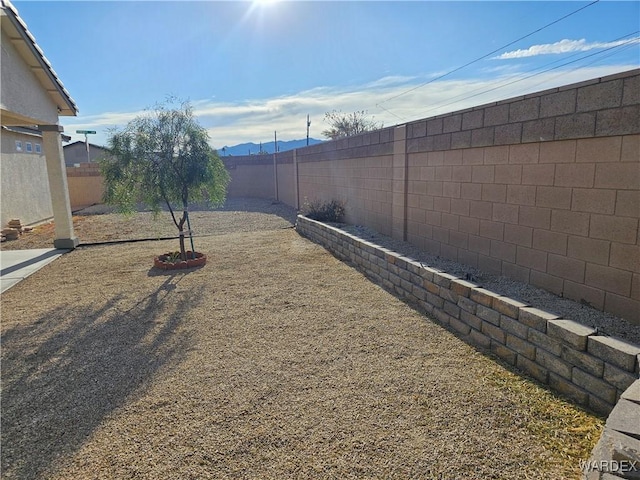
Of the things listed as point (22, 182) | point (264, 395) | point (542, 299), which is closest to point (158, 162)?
point (264, 395)

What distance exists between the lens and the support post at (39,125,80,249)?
9.12 meters

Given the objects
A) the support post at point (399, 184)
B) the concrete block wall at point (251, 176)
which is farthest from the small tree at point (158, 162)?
the concrete block wall at point (251, 176)

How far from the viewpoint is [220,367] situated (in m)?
3.74

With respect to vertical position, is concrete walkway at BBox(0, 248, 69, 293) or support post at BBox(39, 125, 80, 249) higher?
support post at BBox(39, 125, 80, 249)

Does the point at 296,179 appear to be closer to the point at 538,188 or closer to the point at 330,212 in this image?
the point at 330,212

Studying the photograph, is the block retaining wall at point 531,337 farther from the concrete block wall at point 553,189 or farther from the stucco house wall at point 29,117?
the stucco house wall at point 29,117

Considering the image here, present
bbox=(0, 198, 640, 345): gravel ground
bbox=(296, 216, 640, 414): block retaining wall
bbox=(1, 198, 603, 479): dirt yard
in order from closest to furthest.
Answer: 1. bbox=(1, 198, 603, 479): dirt yard
2. bbox=(296, 216, 640, 414): block retaining wall
3. bbox=(0, 198, 640, 345): gravel ground

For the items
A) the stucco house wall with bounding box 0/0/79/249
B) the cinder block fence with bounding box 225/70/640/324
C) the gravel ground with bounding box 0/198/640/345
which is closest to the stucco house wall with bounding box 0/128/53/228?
the stucco house wall with bounding box 0/0/79/249

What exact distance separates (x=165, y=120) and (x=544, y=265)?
22.0 feet

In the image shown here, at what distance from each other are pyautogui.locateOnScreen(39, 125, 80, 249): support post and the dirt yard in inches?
159

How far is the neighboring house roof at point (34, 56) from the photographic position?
7.04 m

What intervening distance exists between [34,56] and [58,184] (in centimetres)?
293

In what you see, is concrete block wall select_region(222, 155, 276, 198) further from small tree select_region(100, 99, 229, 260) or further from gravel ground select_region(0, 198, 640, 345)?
small tree select_region(100, 99, 229, 260)

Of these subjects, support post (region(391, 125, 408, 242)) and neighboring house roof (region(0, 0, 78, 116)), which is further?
support post (region(391, 125, 408, 242))
